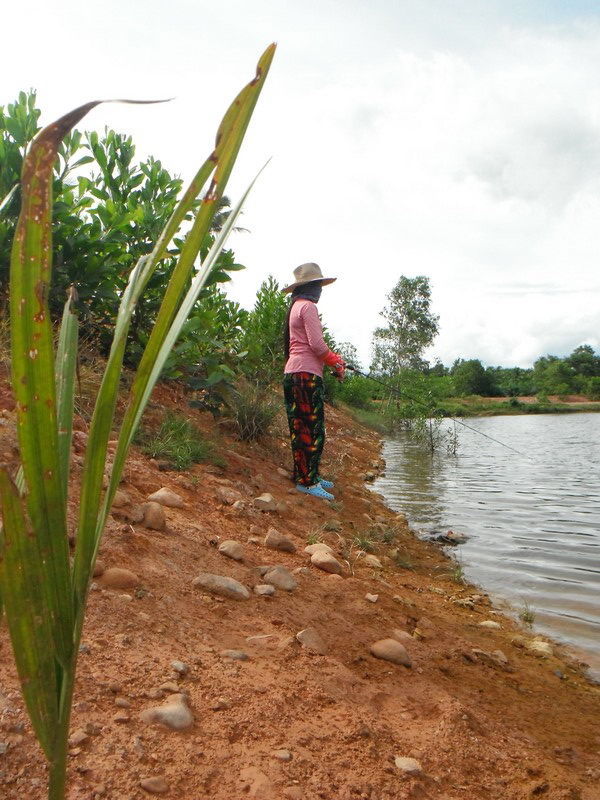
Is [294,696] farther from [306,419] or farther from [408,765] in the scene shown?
[306,419]

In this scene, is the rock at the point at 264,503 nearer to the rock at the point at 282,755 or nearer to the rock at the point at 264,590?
the rock at the point at 264,590

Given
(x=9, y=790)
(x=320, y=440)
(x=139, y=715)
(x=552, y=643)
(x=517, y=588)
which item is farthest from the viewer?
(x=320, y=440)

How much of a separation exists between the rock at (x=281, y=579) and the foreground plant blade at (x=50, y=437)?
81.5 inches

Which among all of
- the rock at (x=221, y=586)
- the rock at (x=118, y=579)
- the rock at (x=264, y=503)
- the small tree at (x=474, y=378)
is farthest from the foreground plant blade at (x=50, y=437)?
the small tree at (x=474, y=378)

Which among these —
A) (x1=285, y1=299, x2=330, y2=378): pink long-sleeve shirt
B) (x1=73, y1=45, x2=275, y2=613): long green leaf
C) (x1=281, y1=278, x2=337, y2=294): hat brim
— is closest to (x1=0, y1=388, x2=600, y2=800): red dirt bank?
(x1=73, y1=45, x2=275, y2=613): long green leaf

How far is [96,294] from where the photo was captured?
16.4ft

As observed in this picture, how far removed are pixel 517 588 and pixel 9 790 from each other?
330 cm

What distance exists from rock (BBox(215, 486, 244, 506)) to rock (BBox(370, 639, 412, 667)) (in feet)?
5.60

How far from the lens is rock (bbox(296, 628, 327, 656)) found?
2244 mm

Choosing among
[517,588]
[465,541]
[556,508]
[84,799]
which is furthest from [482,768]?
[556,508]

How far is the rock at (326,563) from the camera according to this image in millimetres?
3307

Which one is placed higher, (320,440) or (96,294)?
(96,294)

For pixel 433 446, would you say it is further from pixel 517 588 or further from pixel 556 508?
pixel 517 588

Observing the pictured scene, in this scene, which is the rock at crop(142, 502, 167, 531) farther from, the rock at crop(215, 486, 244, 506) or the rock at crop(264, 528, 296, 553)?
the rock at crop(215, 486, 244, 506)
